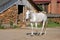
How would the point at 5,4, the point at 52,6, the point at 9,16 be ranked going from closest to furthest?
the point at 9,16 < the point at 5,4 < the point at 52,6

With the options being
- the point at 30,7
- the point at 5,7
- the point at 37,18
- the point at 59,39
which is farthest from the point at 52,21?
the point at 59,39

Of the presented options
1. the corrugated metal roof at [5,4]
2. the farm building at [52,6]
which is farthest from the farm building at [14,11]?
the farm building at [52,6]

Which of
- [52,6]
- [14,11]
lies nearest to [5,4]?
[14,11]

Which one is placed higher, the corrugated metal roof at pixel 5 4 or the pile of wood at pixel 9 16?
the corrugated metal roof at pixel 5 4

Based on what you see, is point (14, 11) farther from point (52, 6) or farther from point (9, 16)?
point (52, 6)

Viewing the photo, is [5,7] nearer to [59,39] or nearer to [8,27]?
[8,27]

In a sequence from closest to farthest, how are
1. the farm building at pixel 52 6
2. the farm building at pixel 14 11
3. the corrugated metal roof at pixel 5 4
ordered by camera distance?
1. the farm building at pixel 14 11
2. the corrugated metal roof at pixel 5 4
3. the farm building at pixel 52 6

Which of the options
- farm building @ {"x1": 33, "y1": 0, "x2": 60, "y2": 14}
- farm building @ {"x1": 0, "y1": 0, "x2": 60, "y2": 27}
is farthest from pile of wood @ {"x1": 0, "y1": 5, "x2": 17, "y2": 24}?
farm building @ {"x1": 33, "y1": 0, "x2": 60, "y2": 14}

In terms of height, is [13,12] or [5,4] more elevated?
[5,4]

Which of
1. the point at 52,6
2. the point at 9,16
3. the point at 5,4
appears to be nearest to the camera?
the point at 9,16

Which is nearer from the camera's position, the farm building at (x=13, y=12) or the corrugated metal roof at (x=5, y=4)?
the farm building at (x=13, y=12)

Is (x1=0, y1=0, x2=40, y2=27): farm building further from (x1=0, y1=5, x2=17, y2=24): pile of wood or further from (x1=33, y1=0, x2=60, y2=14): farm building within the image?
(x1=33, y1=0, x2=60, y2=14): farm building

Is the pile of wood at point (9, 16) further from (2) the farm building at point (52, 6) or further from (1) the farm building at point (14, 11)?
(2) the farm building at point (52, 6)

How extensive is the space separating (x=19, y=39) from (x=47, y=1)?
64.3ft
